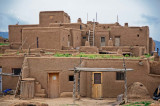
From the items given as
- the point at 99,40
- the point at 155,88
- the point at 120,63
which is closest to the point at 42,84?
the point at 120,63

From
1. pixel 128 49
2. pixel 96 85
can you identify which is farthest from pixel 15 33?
pixel 96 85

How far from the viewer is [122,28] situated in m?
33.7

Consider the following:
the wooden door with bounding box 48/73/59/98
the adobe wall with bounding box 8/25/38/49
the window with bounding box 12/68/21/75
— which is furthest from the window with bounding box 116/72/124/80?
the adobe wall with bounding box 8/25/38/49

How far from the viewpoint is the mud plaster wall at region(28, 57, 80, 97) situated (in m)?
19.1

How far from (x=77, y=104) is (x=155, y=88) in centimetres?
613

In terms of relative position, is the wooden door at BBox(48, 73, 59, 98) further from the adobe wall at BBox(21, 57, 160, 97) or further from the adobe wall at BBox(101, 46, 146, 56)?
the adobe wall at BBox(101, 46, 146, 56)

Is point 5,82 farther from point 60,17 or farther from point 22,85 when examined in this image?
point 60,17

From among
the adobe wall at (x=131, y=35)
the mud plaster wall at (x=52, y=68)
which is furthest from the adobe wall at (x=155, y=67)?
the adobe wall at (x=131, y=35)

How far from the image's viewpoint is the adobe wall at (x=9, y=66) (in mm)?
20609

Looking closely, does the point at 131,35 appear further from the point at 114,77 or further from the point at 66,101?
the point at 66,101

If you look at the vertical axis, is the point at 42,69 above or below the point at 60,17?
below

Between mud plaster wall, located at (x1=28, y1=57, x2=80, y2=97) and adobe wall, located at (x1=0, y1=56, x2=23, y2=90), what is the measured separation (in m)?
1.75

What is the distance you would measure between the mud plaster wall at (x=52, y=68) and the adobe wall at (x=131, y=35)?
16.1 m

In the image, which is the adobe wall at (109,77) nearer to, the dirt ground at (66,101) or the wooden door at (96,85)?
the wooden door at (96,85)
